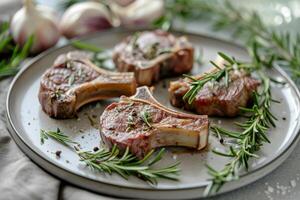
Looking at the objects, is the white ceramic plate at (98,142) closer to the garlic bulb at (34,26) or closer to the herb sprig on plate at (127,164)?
the herb sprig on plate at (127,164)

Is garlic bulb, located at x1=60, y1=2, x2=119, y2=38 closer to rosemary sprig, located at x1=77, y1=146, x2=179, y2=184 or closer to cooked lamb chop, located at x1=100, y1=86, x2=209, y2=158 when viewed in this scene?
cooked lamb chop, located at x1=100, y1=86, x2=209, y2=158

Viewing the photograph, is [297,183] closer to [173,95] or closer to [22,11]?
[173,95]

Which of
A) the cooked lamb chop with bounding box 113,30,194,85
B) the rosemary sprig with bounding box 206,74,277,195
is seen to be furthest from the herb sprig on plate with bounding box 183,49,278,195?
the cooked lamb chop with bounding box 113,30,194,85

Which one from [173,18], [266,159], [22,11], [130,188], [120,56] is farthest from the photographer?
[173,18]

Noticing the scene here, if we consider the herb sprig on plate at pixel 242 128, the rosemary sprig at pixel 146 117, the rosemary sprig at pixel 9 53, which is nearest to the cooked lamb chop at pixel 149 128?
the rosemary sprig at pixel 146 117

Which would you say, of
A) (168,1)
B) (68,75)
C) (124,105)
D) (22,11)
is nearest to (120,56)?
(68,75)
